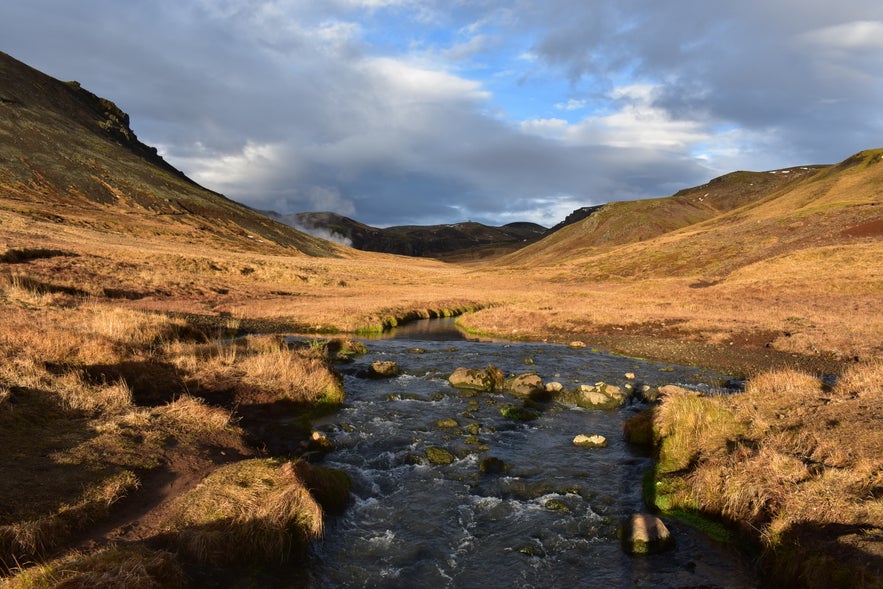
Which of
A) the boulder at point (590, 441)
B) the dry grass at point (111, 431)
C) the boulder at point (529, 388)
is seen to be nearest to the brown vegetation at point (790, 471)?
the boulder at point (590, 441)

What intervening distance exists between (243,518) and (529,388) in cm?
1516

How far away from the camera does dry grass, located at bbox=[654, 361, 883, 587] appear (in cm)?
827

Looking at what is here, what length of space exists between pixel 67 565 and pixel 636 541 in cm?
1053

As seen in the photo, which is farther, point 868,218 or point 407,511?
point 868,218

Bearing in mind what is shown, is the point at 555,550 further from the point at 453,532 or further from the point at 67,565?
the point at 67,565

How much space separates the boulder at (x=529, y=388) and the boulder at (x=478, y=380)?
58 cm

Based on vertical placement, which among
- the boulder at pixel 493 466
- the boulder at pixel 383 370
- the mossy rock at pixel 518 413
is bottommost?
the boulder at pixel 493 466

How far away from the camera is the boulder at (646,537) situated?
1010 cm

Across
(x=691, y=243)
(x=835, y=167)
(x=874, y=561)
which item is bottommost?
(x=874, y=561)

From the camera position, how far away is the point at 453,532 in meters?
10.9

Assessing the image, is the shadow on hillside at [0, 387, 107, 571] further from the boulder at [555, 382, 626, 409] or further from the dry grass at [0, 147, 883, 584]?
the boulder at [555, 382, 626, 409]

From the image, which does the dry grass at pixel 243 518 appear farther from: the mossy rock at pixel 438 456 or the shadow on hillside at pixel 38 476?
the mossy rock at pixel 438 456

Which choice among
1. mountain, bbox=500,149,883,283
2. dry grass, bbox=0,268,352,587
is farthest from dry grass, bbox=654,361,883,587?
mountain, bbox=500,149,883,283

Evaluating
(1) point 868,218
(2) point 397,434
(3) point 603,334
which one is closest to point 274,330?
(2) point 397,434
